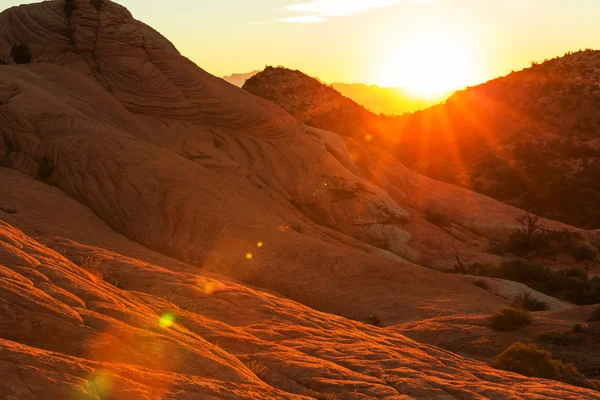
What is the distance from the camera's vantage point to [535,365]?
473 inches

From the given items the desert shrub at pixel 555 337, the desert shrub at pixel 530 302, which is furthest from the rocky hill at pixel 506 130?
the desert shrub at pixel 555 337

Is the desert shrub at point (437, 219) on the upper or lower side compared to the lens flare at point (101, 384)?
upper

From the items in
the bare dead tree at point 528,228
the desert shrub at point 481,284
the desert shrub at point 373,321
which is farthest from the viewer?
the bare dead tree at point 528,228

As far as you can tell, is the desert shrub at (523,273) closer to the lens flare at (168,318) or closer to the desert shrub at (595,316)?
the desert shrub at (595,316)

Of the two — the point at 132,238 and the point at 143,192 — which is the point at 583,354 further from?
the point at 143,192

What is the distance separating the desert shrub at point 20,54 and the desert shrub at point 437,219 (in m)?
29.0

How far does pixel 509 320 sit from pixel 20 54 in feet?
114

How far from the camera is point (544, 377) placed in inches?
465

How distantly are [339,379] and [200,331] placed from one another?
253 cm

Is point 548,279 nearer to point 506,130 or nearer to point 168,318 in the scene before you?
point 168,318

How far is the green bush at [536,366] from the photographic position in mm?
11828

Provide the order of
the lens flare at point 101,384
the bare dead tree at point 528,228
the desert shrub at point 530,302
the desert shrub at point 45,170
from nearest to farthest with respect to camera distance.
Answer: the lens flare at point 101,384 → the desert shrub at point 530,302 → the desert shrub at point 45,170 → the bare dead tree at point 528,228

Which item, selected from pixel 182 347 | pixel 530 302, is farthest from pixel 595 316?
pixel 182 347

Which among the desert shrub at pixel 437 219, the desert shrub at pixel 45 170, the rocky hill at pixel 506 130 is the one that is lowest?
the desert shrub at pixel 45 170
